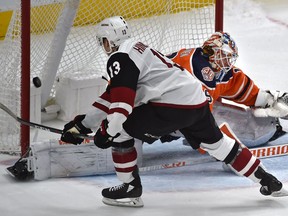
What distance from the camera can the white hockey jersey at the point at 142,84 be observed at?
341cm

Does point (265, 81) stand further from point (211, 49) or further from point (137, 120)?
point (137, 120)

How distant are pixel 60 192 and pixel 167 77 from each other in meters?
0.67

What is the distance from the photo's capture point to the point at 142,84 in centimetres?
352

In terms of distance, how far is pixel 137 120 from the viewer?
3.55m

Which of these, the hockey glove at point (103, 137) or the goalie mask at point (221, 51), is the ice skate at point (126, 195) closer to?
the hockey glove at point (103, 137)

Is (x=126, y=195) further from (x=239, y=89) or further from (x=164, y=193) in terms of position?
(x=239, y=89)

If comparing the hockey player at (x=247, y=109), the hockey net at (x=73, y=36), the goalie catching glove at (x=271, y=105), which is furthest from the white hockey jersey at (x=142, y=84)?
the hockey net at (x=73, y=36)

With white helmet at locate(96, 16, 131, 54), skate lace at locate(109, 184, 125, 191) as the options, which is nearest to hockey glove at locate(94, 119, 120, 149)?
skate lace at locate(109, 184, 125, 191)

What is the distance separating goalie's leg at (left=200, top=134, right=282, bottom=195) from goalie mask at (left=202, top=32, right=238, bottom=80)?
17.4 inches

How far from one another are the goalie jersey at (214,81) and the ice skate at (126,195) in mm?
590

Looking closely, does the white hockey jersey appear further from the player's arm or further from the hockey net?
the hockey net

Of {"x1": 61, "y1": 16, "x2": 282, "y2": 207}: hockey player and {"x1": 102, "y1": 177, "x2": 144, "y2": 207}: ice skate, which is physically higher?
{"x1": 61, "y1": 16, "x2": 282, "y2": 207}: hockey player

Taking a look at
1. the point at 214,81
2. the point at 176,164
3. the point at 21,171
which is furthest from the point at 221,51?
the point at 21,171

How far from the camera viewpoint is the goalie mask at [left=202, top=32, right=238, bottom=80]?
4004 mm
